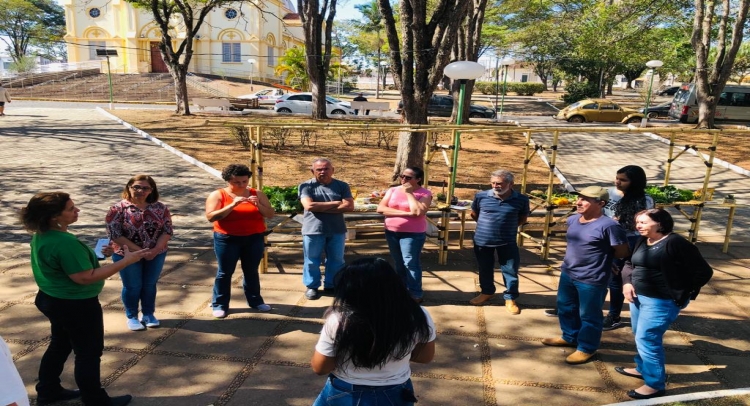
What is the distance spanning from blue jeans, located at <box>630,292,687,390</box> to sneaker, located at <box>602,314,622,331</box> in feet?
3.95

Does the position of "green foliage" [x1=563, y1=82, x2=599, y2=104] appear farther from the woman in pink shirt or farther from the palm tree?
the woman in pink shirt

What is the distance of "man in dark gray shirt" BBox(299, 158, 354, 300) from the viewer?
5.48m

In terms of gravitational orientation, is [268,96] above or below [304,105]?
above

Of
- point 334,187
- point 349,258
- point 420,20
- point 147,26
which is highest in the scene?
point 147,26

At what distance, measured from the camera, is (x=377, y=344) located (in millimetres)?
2209

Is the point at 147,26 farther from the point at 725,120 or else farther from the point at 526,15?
the point at 725,120

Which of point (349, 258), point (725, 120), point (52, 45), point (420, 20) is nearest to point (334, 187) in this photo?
point (349, 258)

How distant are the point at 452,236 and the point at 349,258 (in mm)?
1968

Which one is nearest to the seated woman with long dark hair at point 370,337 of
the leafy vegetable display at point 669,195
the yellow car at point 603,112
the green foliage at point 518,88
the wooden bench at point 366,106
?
the leafy vegetable display at point 669,195

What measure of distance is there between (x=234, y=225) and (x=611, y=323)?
12.4ft

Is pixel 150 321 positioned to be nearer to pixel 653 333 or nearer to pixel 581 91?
pixel 653 333

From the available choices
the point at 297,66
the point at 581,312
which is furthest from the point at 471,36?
the point at 297,66

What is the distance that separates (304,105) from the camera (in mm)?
26750

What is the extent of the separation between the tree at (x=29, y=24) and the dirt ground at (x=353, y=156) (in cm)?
4860
